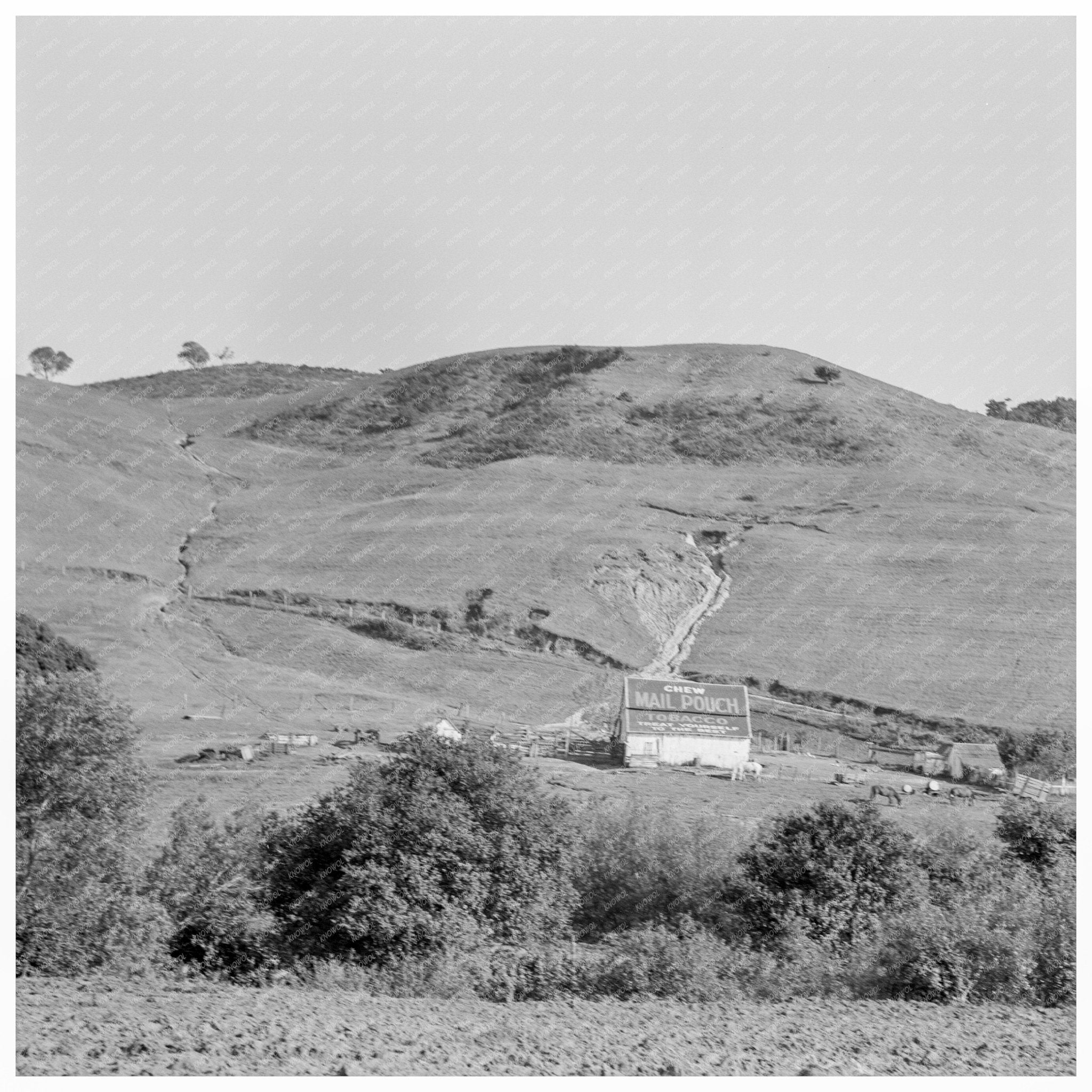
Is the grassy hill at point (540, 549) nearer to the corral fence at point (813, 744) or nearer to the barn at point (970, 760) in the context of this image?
the corral fence at point (813, 744)

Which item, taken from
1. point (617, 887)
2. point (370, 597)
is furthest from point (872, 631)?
point (617, 887)

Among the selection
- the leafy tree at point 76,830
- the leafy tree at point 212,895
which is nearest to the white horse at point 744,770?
the leafy tree at point 212,895

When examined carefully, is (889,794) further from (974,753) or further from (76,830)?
(76,830)

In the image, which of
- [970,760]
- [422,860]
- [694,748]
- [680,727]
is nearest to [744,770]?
[694,748]

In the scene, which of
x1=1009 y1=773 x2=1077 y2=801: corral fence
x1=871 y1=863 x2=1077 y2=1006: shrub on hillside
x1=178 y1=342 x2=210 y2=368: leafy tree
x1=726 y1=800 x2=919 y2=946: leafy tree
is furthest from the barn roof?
x1=178 y1=342 x2=210 y2=368: leafy tree

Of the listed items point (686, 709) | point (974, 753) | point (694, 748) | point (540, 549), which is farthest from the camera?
point (540, 549)
